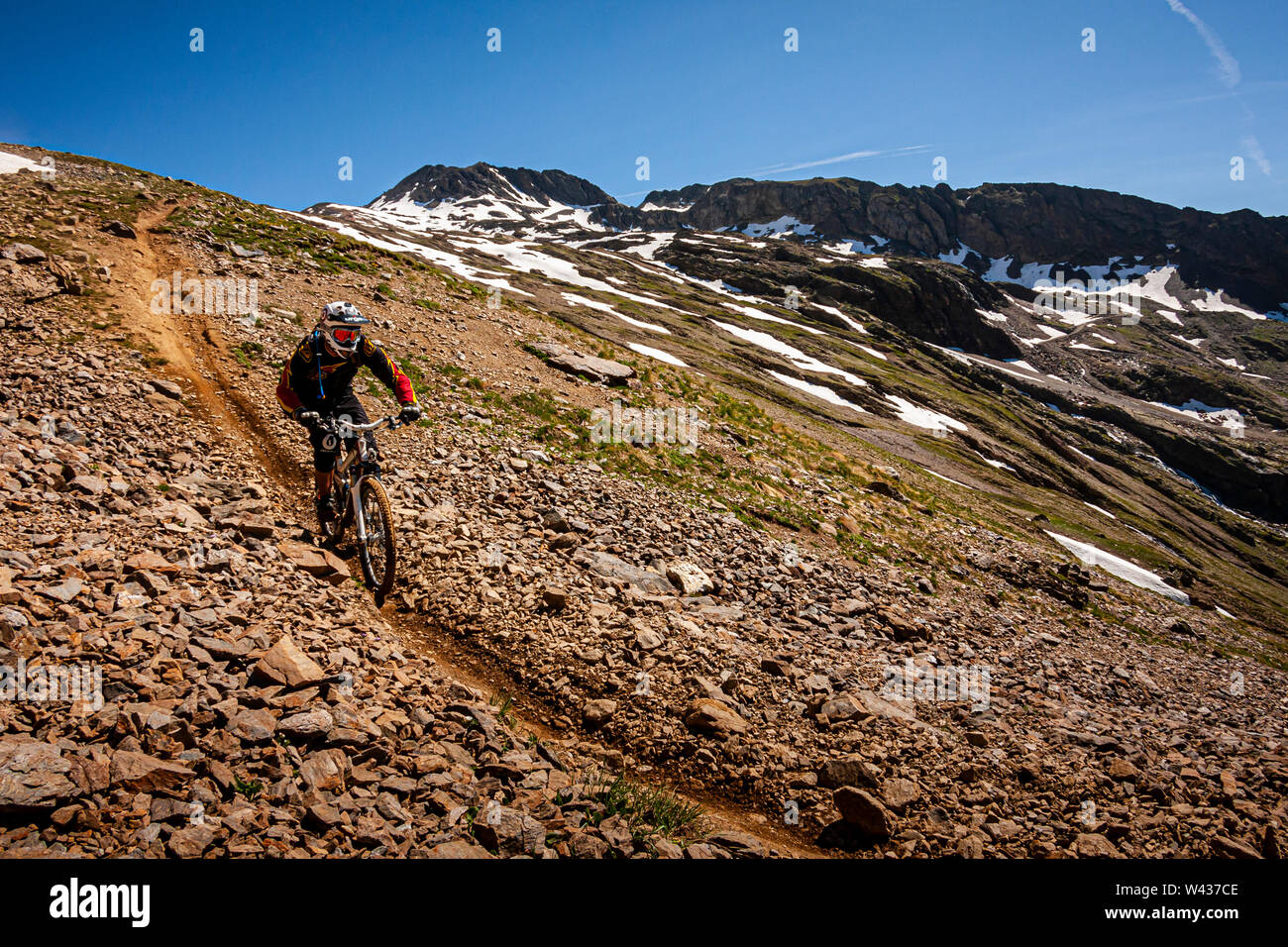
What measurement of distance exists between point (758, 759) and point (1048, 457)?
9138 cm

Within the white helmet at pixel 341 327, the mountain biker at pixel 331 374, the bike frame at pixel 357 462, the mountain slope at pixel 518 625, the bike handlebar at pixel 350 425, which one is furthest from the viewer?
the mountain biker at pixel 331 374

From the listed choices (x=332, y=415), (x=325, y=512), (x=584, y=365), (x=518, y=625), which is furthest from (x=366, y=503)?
(x=584, y=365)

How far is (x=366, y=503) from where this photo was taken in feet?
29.5

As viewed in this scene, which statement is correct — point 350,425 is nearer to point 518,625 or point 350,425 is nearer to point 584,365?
point 518,625

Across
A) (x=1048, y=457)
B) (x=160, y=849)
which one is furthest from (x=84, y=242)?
(x=1048, y=457)

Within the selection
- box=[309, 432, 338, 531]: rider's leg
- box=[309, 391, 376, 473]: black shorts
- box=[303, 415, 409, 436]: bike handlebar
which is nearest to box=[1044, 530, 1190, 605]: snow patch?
box=[303, 415, 409, 436]: bike handlebar

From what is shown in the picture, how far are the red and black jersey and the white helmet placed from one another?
0.35ft

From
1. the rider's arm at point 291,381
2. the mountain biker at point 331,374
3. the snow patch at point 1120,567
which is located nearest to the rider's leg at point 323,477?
the mountain biker at point 331,374

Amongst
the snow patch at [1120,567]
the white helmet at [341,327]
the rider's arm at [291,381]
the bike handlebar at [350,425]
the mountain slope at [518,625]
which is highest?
the white helmet at [341,327]

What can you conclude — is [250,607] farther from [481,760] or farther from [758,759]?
[758,759]

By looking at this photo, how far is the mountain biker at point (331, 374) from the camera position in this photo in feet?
30.4

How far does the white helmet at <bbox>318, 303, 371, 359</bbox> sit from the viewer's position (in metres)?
9.12

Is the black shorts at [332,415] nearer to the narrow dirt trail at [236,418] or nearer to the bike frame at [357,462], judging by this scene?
the bike frame at [357,462]

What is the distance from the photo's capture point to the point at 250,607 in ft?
23.3
